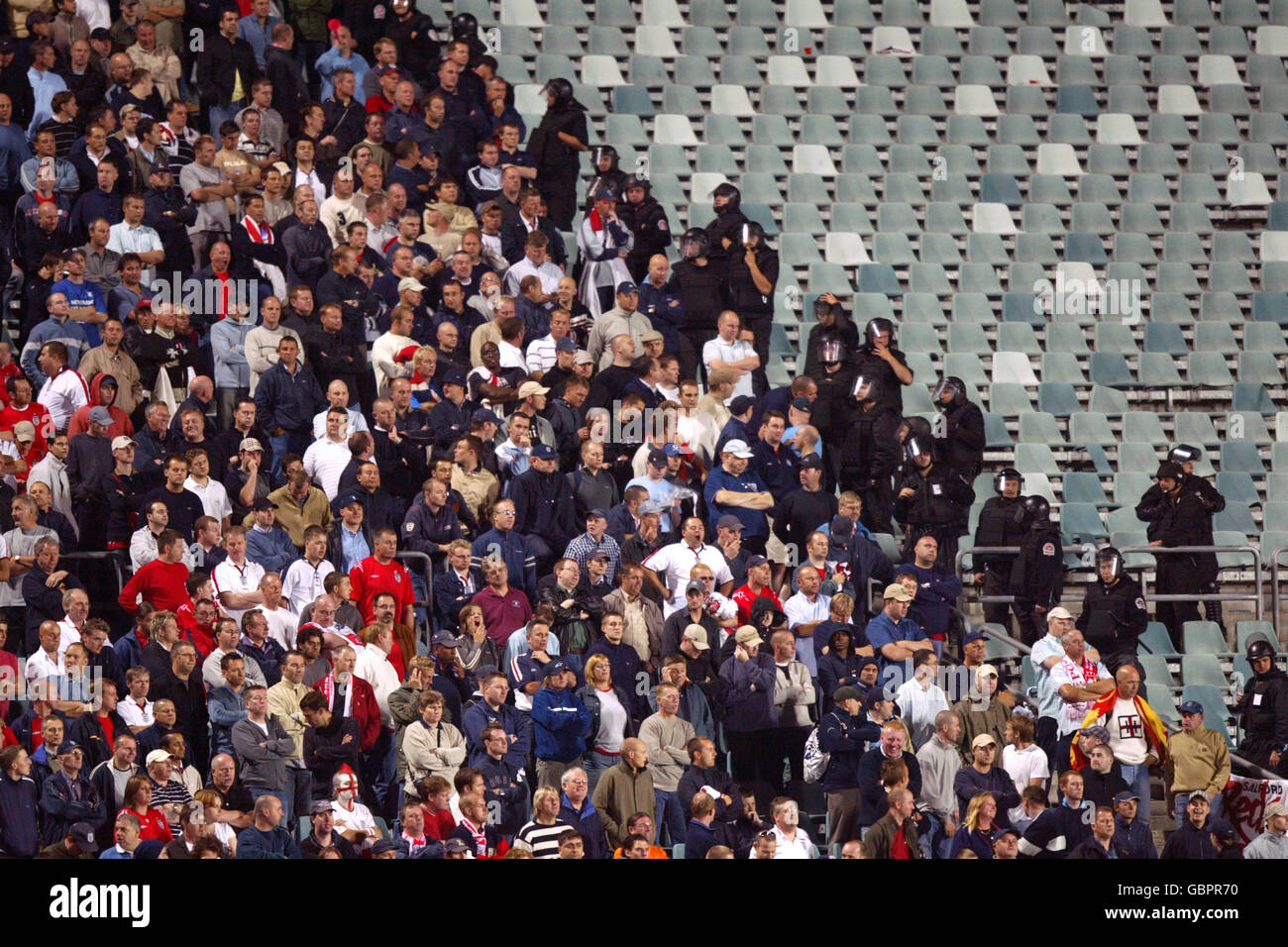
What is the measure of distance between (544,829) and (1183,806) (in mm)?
4436

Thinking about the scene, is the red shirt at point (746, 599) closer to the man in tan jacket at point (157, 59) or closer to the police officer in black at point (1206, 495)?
the police officer in black at point (1206, 495)

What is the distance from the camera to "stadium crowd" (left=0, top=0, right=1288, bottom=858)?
543 inches

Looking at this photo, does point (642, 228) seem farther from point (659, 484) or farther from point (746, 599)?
point (746, 599)

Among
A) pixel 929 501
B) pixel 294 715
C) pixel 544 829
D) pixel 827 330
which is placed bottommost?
pixel 544 829

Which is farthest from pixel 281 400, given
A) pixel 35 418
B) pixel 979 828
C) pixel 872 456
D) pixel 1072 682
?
pixel 1072 682

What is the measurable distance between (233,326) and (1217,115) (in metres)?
9.48

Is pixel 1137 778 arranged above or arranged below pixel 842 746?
below

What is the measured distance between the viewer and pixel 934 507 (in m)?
16.1

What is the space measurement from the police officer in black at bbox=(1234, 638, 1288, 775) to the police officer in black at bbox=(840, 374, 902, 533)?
284cm

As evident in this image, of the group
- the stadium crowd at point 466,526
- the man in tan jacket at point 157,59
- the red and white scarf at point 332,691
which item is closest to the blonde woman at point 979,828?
the stadium crowd at point 466,526

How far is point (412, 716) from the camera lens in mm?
13977

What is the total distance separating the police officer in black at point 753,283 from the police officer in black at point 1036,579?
2587 mm

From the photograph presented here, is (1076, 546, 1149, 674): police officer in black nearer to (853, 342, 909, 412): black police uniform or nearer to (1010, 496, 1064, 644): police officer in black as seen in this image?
(1010, 496, 1064, 644): police officer in black

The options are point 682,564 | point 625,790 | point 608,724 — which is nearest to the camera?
point 625,790
